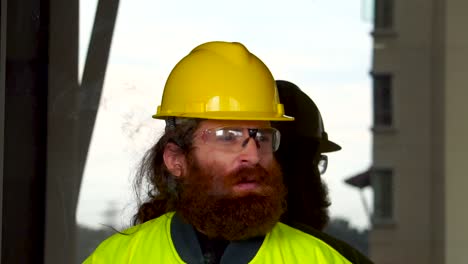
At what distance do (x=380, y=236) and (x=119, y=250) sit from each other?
2383 millimetres

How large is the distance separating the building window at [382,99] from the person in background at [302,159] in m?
1.00

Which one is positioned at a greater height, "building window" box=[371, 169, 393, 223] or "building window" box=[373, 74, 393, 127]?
"building window" box=[373, 74, 393, 127]

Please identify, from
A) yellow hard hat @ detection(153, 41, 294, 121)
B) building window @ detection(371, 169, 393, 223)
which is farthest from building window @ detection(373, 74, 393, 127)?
yellow hard hat @ detection(153, 41, 294, 121)

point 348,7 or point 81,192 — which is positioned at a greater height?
point 348,7

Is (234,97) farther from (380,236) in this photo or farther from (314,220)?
(380,236)

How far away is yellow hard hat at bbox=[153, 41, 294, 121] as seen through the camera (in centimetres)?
262

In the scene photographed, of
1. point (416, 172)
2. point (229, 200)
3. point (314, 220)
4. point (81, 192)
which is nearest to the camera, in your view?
point (229, 200)

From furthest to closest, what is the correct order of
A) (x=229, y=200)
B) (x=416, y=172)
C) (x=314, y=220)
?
(x=416, y=172) → (x=314, y=220) → (x=229, y=200)

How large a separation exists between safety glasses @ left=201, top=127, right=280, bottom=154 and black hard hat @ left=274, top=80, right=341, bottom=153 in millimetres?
987

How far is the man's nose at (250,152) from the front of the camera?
2.52m

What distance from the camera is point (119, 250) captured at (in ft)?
8.52

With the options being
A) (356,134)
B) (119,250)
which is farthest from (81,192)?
(119,250)

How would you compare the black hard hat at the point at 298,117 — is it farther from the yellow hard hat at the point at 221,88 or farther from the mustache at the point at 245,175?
the mustache at the point at 245,175

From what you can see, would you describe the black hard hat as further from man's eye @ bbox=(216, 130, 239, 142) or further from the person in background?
man's eye @ bbox=(216, 130, 239, 142)
